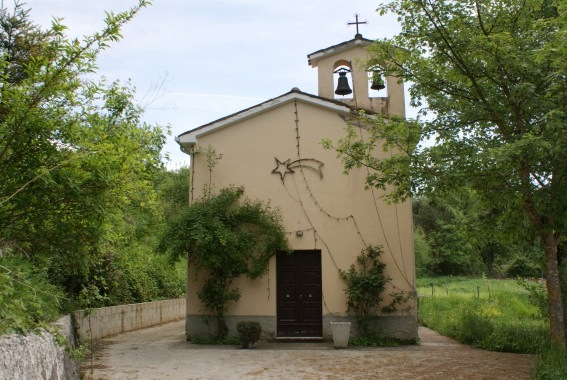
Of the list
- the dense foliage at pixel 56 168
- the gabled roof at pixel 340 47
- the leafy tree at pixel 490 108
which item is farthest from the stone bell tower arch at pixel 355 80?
the dense foliage at pixel 56 168

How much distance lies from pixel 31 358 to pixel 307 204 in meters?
9.68

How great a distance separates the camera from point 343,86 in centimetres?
1439

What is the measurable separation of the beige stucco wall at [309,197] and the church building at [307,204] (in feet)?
0.09

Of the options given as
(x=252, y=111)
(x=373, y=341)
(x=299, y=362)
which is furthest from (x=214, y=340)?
(x=252, y=111)

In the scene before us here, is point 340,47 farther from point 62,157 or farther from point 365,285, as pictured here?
point 62,157

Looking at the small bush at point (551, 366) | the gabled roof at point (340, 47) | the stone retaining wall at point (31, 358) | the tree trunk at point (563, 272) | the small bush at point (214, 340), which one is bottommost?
the small bush at point (214, 340)

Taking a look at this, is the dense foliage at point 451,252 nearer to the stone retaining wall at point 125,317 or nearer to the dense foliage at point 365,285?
the stone retaining wall at point 125,317

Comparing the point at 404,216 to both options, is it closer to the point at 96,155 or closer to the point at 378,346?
the point at 378,346

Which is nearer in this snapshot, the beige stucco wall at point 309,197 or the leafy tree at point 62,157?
the leafy tree at point 62,157

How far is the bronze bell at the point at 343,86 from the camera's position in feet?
47.2

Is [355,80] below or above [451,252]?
above

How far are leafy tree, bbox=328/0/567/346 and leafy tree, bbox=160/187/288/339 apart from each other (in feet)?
→ 12.7

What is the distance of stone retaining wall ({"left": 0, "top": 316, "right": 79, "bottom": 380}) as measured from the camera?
3922mm

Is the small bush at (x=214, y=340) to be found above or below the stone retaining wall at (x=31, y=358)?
below
